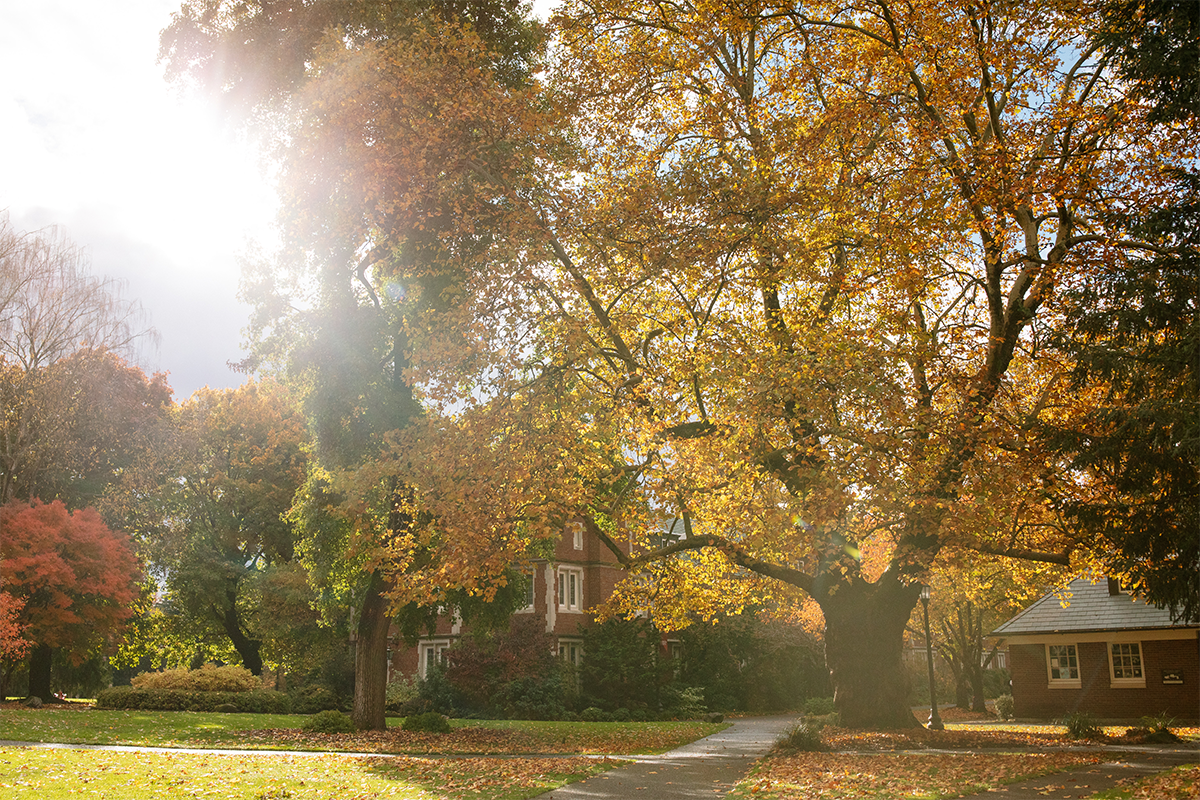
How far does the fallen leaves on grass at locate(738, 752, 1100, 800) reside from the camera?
10.7 meters

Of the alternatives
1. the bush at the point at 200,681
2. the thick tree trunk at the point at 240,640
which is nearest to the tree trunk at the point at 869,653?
the bush at the point at 200,681

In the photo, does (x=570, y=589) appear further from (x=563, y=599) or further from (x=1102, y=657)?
(x=1102, y=657)

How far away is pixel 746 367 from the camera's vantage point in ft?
47.3

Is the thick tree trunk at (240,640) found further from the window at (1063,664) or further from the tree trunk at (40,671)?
the window at (1063,664)

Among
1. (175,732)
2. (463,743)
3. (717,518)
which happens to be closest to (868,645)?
(717,518)

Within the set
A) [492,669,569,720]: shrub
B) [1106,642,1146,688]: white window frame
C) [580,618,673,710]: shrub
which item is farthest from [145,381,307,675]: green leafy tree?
[1106,642,1146,688]: white window frame

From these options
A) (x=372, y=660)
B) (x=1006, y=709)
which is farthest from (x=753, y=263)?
(x=1006, y=709)

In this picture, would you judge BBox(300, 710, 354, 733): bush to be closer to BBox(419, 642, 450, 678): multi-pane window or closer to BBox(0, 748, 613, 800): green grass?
BBox(0, 748, 613, 800): green grass

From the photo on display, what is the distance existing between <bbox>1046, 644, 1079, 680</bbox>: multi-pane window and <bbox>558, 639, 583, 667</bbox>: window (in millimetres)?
18686

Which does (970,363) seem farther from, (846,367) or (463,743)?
(463,743)

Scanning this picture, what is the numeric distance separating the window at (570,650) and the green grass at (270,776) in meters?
22.8

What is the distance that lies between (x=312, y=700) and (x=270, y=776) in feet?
65.7

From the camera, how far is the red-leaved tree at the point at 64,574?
28.2 metres

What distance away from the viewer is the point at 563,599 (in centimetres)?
3891
